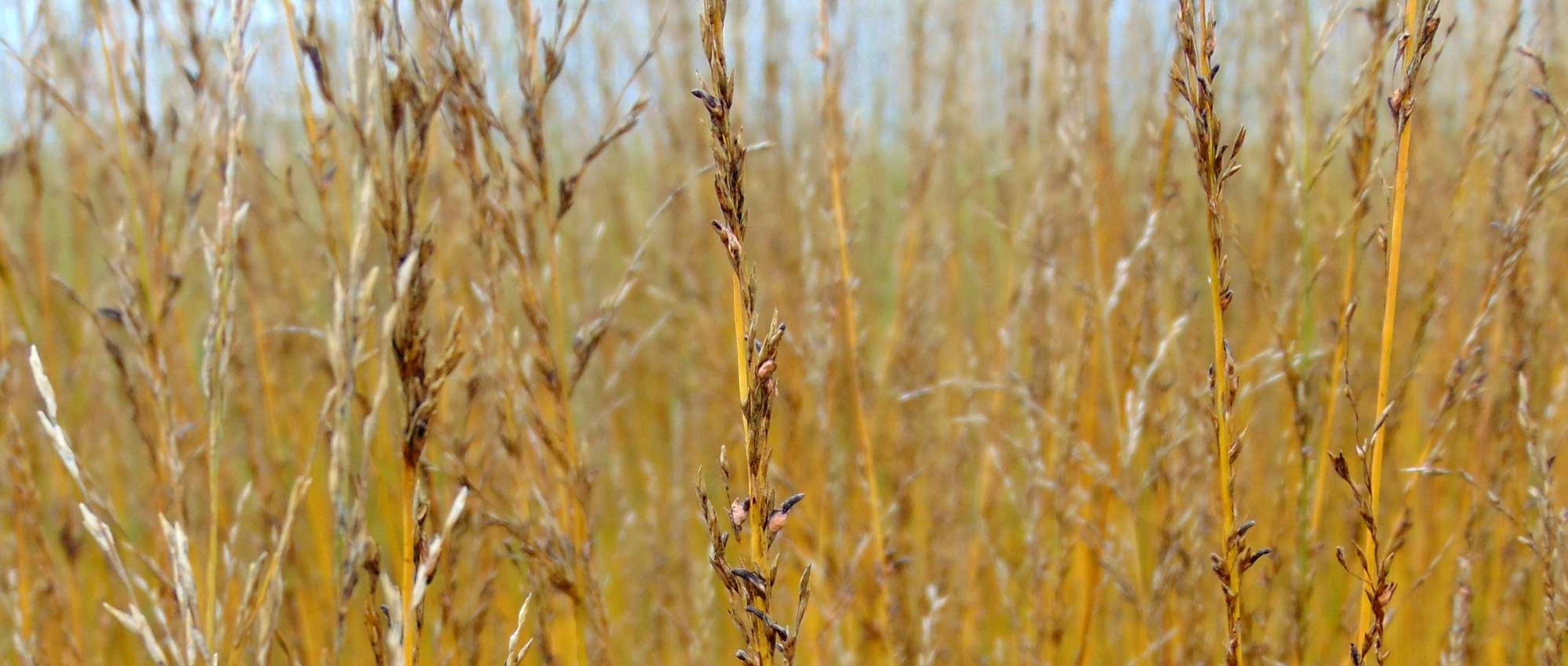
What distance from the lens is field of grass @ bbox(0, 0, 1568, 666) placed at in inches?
31.4

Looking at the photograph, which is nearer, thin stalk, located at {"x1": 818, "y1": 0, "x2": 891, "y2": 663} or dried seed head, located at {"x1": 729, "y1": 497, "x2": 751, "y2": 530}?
dried seed head, located at {"x1": 729, "y1": 497, "x2": 751, "y2": 530}

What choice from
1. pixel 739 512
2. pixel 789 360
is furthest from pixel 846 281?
pixel 789 360

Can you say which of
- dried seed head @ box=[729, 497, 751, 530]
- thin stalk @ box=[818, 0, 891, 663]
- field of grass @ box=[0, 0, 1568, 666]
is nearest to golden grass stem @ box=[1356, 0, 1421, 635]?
field of grass @ box=[0, 0, 1568, 666]

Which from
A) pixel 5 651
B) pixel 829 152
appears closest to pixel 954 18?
pixel 829 152

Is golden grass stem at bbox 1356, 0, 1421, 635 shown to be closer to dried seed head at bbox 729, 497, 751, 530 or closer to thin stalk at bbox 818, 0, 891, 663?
dried seed head at bbox 729, 497, 751, 530

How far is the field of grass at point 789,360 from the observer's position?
80 cm

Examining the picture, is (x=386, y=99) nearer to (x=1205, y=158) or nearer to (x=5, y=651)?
(x=1205, y=158)

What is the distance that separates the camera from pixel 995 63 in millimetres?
3611

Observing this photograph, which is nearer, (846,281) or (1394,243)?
(1394,243)

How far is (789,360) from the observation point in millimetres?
2225

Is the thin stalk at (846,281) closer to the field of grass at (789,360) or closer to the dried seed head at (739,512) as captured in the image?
the field of grass at (789,360)

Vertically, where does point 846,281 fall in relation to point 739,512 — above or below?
above

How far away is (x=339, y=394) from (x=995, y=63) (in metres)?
3.28

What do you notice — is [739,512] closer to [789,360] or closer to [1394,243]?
[1394,243]
